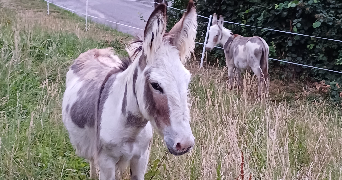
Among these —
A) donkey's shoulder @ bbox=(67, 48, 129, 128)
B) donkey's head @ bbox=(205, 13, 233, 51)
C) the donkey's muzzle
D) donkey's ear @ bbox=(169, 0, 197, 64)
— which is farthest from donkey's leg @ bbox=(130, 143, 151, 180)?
donkey's head @ bbox=(205, 13, 233, 51)

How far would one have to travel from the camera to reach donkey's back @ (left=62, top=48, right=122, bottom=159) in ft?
7.48

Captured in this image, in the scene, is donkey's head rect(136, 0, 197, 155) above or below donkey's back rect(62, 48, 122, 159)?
above

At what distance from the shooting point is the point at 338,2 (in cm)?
677

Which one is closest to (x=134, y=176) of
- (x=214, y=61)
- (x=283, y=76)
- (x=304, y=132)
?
(x=304, y=132)

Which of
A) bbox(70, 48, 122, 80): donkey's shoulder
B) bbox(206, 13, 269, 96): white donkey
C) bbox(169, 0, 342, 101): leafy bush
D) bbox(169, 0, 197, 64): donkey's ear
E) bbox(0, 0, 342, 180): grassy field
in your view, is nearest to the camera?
bbox(169, 0, 197, 64): donkey's ear

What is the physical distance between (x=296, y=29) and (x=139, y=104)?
6.37 m

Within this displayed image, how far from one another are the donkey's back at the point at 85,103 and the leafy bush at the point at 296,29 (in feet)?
16.8

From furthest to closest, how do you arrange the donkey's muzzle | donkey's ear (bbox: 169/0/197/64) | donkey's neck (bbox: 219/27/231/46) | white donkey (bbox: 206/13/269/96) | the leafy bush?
donkey's neck (bbox: 219/27/231/46)
the leafy bush
white donkey (bbox: 206/13/269/96)
donkey's ear (bbox: 169/0/197/64)
the donkey's muzzle

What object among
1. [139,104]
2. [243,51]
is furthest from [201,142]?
[243,51]

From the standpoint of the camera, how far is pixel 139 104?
1.78 meters

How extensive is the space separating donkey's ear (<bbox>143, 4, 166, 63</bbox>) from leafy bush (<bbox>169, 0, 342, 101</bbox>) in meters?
5.57

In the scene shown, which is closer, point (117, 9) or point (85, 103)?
point (85, 103)

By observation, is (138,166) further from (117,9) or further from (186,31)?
(117,9)

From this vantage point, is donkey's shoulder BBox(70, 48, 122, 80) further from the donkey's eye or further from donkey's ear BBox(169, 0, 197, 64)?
the donkey's eye
